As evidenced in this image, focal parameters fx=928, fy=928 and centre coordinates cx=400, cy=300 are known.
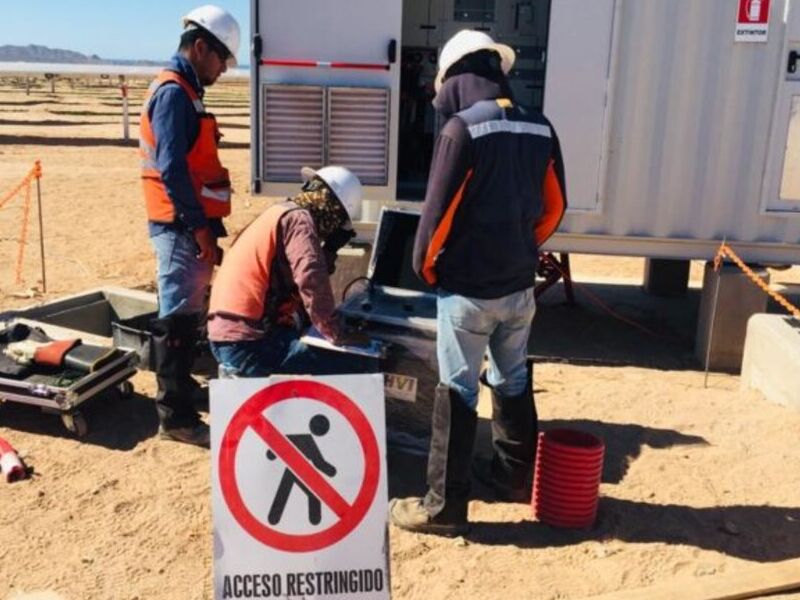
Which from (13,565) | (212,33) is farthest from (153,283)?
(13,565)

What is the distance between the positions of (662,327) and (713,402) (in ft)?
7.12

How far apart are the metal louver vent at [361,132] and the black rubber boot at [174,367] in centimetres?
200

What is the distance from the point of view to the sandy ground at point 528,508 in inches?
148

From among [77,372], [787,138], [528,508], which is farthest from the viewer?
[787,138]

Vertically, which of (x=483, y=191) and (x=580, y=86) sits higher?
(x=580, y=86)

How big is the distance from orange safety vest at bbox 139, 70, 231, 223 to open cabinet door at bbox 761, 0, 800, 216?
382 centimetres

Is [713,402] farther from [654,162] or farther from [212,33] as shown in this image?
[212,33]

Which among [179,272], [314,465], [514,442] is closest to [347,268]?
[179,272]

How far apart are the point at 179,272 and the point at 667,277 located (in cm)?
562

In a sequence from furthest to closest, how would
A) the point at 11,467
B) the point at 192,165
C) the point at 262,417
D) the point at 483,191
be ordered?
the point at 192,165 → the point at 11,467 → the point at 483,191 → the point at 262,417

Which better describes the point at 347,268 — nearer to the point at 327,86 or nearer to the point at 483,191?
the point at 327,86

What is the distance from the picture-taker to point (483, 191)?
3.68 metres

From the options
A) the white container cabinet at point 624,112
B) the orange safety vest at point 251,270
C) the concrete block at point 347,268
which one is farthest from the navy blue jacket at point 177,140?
the concrete block at point 347,268

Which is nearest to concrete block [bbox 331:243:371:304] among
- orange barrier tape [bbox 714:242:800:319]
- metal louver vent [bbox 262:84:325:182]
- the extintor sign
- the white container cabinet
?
the white container cabinet
